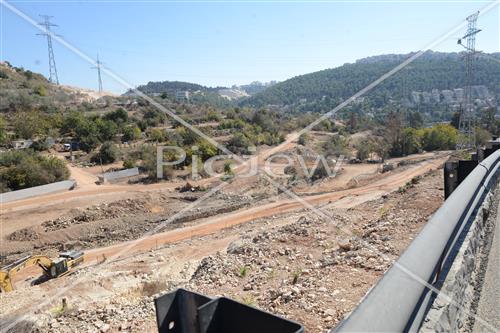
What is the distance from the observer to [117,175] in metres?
27.3

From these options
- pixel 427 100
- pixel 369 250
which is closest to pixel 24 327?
pixel 369 250

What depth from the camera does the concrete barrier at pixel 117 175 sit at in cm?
2661

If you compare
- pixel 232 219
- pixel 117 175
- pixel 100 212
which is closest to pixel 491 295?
pixel 232 219

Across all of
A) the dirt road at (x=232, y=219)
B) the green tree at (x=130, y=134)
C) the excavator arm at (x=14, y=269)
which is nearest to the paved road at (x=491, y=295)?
the excavator arm at (x=14, y=269)

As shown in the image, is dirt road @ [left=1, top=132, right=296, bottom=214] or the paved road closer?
the paved road

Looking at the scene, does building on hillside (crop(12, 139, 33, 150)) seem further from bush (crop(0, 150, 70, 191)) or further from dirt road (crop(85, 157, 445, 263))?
dirt road (crop(85, 157, 445, 263))

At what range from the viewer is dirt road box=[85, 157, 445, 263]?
14.8 metres

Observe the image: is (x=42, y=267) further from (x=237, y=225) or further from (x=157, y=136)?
(x=157, y=136)

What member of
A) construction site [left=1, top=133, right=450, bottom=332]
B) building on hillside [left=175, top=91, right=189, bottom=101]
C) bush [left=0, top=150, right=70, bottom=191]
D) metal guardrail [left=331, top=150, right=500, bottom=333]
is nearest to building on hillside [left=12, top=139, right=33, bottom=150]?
bush [left=0, top=150, right=70, bottom=191]

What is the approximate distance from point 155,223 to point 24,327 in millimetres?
10902

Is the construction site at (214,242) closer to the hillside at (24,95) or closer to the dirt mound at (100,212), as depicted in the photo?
the dirt mound at (100,212)

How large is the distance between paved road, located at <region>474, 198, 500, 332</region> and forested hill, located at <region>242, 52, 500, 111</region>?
9676cm

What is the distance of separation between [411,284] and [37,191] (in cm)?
2567

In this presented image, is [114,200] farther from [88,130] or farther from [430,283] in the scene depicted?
[430,283]
